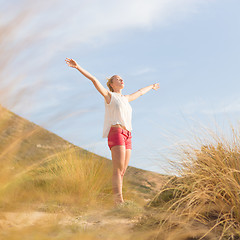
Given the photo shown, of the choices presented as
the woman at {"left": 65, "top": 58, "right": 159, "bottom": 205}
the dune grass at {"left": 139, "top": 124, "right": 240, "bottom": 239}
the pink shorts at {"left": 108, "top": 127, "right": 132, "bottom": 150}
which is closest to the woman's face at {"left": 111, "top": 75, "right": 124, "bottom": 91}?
the woman at {"left": 65, "top": 58, "right": 159, "bottom": 205}

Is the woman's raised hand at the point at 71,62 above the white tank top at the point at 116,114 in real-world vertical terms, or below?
above

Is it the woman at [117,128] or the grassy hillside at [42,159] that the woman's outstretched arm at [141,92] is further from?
the grassy hillside at [42,159]

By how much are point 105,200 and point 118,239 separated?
269 centimetres

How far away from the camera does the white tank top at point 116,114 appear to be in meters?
3.83

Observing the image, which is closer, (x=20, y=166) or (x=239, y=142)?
(x=20, y=166)

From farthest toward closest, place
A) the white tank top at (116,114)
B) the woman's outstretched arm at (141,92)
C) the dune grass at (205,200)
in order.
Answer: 1. the woman's outstretched arm at (141,92)
2. the white tank top at (116,114)
3. the dune grass at (205,200)

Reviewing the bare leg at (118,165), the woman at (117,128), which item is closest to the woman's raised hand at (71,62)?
the woman at (117,128)

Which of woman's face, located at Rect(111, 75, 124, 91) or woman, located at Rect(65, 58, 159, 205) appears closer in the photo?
woman, located at Rect(65, 58, 159, 205)

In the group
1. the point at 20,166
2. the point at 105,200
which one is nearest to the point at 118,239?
the point at 20,166

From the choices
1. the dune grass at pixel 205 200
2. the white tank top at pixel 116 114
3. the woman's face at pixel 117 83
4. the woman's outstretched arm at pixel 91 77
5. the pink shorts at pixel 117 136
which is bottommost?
the dune grass at pixel 205 200

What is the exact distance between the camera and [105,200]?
445 centimetres

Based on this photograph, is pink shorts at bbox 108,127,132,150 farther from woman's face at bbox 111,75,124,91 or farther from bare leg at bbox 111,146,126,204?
woman's face at bbox 111,75,124,91

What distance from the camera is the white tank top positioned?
3.83 m

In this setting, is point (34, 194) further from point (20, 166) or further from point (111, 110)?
point (111, 110)
